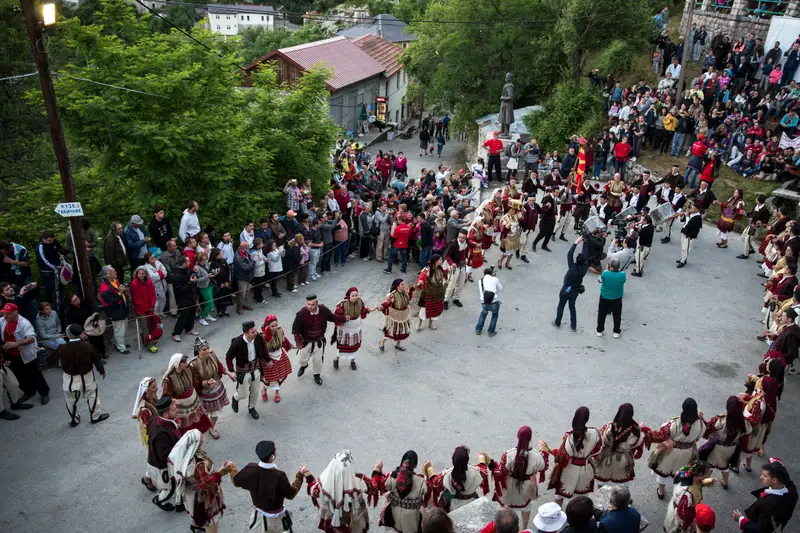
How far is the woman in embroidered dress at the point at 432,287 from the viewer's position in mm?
11320

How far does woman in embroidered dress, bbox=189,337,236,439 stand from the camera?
8.09 metres

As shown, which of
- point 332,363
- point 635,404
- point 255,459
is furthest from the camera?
point 332,363

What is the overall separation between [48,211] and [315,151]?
623cm

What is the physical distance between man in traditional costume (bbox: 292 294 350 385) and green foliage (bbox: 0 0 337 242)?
4.94 m

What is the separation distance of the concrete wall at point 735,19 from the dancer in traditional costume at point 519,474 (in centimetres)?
2441

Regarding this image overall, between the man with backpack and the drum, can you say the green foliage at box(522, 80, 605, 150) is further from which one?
the man with backpack

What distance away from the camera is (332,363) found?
1062cm

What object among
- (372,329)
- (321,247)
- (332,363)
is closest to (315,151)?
(321,247)

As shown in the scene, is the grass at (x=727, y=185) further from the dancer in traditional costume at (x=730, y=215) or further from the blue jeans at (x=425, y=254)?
the blue jeans at (x=425, y=254)

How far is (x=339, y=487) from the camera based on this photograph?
6305mm

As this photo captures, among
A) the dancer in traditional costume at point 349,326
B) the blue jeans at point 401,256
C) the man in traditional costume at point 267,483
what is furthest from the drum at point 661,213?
the man in traditional costume at point 267,483

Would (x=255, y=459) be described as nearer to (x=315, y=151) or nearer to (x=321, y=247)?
(x=321, y=247)

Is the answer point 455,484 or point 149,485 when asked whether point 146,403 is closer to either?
point 149,485

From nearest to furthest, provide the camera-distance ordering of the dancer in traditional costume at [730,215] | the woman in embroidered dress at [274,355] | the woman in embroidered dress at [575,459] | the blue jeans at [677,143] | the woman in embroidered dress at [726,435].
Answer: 1. the woman in embroidered dress at [575,459]
2. the woman in embroidered dress at [726,435]
3. the woman in embroidered dress at [274,355]
4. the dancer in traditional costume at [730,215]
5. the blue jeans at [677,143]
